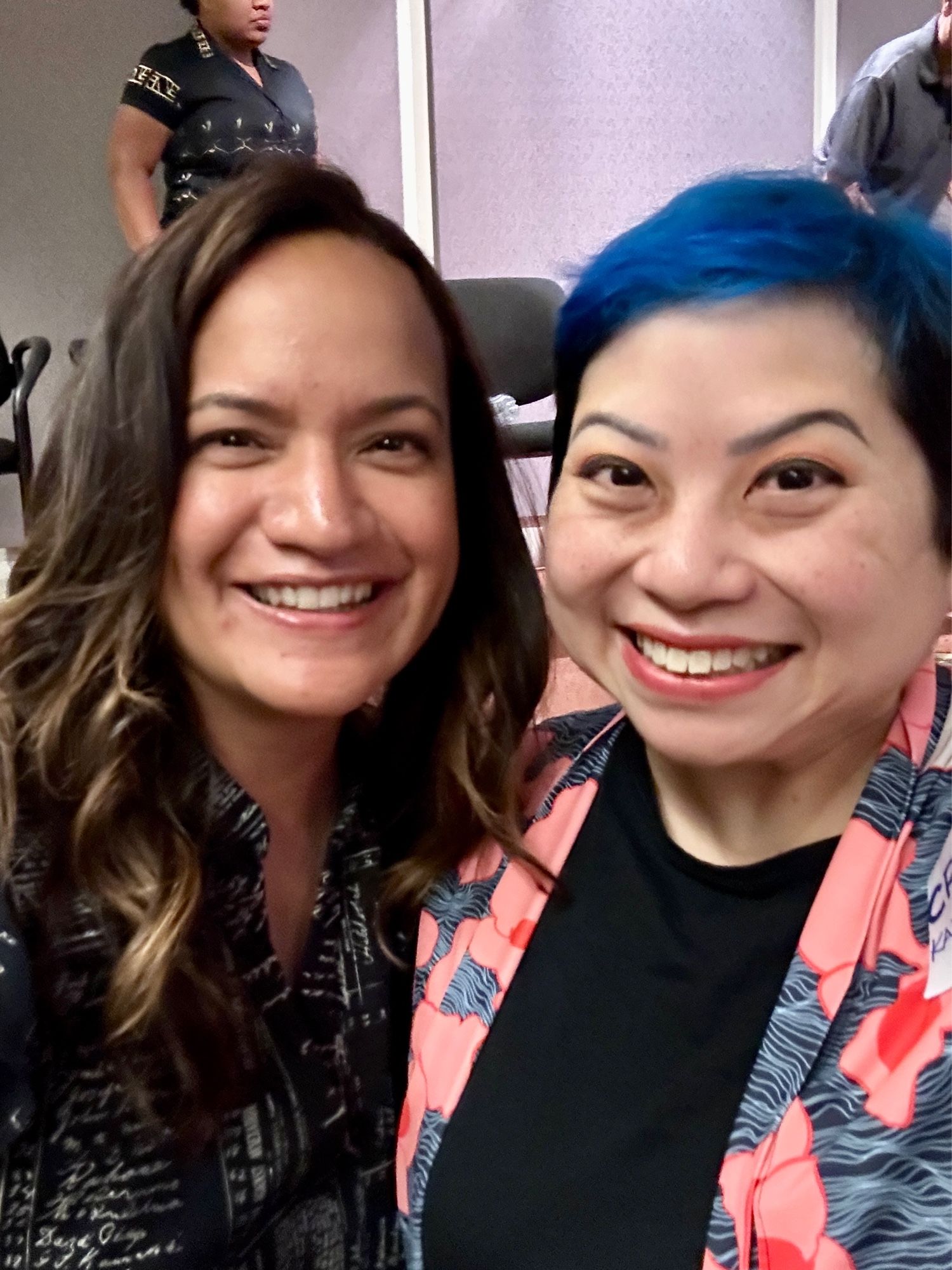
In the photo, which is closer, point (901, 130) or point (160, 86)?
point (901, 130)

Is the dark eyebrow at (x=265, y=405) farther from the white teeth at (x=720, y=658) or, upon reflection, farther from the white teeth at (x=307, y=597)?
the white teeth at (x=720, y=658)

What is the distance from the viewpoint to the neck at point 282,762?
43.3 inches

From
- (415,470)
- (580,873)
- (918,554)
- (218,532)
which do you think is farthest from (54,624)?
(918,554)

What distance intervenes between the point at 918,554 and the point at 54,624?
2.43ft

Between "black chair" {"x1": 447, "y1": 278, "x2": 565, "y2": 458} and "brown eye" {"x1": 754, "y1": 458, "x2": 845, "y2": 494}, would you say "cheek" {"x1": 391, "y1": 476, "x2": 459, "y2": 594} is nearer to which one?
"brown eye" {"x1": 754, "y1": 458, "x2": 845, "y2": 494}

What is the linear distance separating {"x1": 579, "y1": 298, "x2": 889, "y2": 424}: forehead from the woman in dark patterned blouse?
0.29 m

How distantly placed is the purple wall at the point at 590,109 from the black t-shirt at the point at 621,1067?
3.49 meters

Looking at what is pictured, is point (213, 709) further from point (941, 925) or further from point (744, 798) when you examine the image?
point (941, 925)

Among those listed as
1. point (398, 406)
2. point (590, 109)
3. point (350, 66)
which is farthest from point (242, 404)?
point (590, 109)

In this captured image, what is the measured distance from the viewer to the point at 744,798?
0.88 metres

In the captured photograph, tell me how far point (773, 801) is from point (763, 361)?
0.34 meters

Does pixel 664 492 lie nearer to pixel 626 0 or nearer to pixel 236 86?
pixel 236 86

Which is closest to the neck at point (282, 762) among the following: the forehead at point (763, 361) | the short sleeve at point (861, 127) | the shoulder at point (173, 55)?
the forehead at point (763, 361)

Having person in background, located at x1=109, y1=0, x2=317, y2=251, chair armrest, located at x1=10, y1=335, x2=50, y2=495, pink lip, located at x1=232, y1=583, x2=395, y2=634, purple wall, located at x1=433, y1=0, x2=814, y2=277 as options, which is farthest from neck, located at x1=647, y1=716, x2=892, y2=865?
purple wall, located at x1=433, y1=0, x2=814, y2=277
